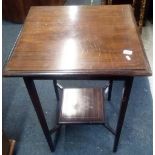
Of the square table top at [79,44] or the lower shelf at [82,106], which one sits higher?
the square table top at [79,44]

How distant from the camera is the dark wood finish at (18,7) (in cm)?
215

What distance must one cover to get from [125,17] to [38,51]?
43cm

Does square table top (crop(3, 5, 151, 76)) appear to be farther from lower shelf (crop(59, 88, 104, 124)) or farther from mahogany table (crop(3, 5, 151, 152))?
lower shelf (crop(59, 88, 104, 124))

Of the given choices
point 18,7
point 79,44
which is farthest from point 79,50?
point 18,7

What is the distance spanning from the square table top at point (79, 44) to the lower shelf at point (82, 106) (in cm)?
45

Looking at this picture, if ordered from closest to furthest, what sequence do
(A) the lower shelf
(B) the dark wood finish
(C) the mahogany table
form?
(C) the mahogany table, (A) the lower shelf, (B) the dark wood finish

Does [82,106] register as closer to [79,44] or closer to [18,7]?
[79,44]

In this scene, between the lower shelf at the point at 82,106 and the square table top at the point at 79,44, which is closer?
the square table top at the point at 79,44

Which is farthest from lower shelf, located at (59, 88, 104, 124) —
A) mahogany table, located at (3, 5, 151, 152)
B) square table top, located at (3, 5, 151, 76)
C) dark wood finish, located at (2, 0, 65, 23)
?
dark wood finish, located at (2, 0, 65, 23)

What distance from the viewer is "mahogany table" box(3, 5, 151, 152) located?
76cm

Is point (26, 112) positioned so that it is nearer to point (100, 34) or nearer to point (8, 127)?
point (8, 127)

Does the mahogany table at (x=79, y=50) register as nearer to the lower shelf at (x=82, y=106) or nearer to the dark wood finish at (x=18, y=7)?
the lower shelf at (x=82, y=106)

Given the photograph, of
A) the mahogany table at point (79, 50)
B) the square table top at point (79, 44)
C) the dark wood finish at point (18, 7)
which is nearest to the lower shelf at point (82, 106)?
the mahogany table at point (79, 50)

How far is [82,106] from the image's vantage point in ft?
4.08
